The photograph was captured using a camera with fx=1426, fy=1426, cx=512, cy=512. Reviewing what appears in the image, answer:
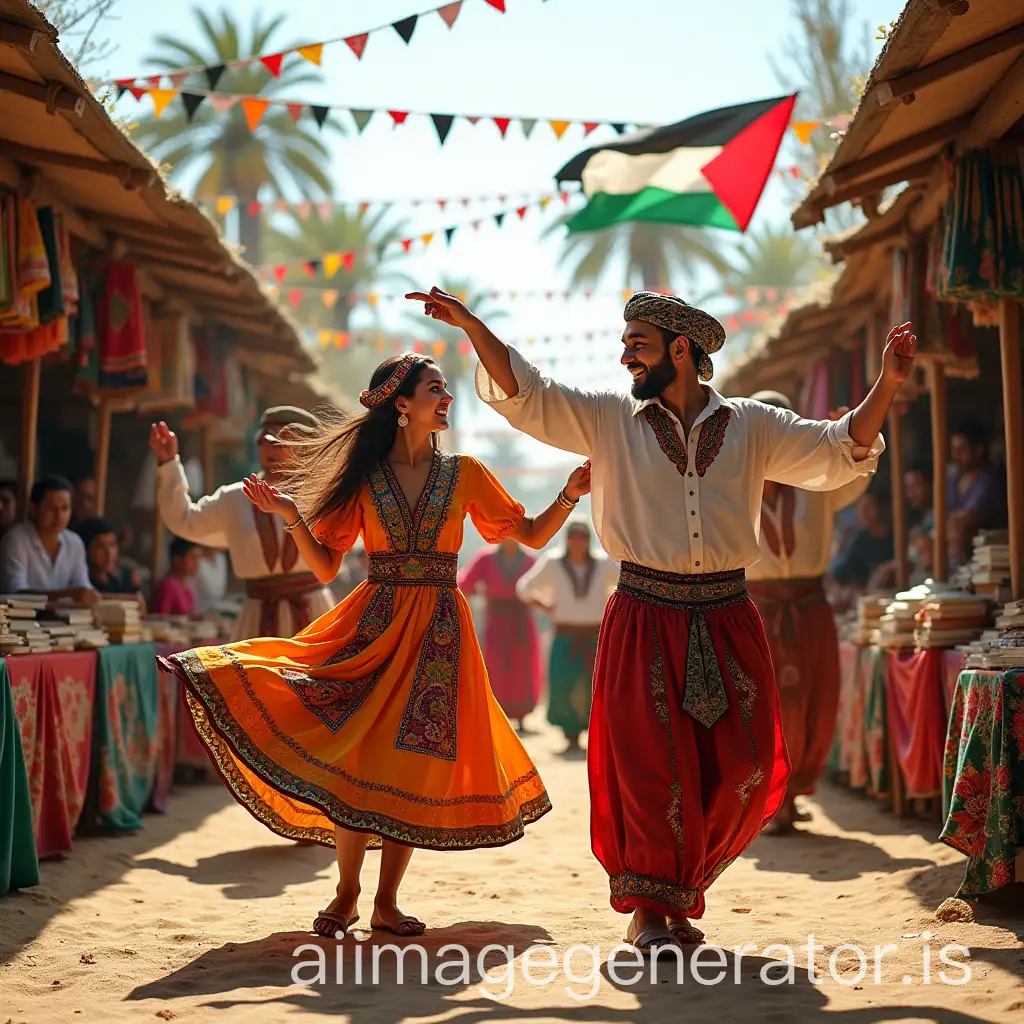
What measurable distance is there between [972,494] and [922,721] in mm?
2056

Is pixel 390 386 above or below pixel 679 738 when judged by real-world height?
above

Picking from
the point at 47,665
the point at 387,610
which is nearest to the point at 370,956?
the point at 387,610

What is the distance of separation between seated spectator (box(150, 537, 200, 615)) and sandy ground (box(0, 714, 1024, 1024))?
126 inches

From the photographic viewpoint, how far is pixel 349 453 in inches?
207

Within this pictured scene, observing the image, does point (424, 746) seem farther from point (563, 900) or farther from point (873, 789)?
point (873, 789)

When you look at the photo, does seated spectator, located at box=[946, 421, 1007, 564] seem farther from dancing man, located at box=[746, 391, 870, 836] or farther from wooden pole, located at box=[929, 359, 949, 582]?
dancing man, located at box=[746, 391, 870, 836]

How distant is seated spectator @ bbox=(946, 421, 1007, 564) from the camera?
330 inches

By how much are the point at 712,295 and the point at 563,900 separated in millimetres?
28783

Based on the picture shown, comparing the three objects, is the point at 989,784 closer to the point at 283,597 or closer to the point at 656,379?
the point at 656,379

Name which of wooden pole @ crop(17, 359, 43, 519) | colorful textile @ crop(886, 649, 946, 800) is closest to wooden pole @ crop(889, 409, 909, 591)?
colorful textile @ crop(886, 649, 946, 800)

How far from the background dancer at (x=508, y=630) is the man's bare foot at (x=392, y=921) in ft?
32.7

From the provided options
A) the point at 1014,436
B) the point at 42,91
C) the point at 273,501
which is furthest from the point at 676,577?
the point at 42,91

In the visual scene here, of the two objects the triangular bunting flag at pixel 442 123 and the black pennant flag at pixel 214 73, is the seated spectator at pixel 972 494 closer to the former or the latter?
the triangular bunting flag at pixel 442 123

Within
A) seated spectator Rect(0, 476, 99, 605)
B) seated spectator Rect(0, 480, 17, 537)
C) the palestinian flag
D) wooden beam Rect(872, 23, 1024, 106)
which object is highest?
the palestinian flag
